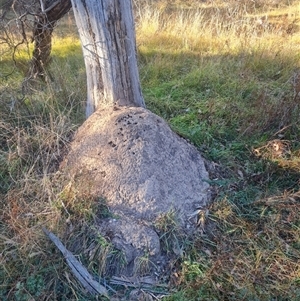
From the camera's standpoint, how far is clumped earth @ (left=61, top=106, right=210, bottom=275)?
253 centimetres

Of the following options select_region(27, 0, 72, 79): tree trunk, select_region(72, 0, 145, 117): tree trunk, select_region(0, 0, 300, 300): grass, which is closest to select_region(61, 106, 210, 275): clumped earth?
select_region(0, 0, 300, 300): grass

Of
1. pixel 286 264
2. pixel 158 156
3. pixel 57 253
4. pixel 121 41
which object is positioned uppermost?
pixel 121 41

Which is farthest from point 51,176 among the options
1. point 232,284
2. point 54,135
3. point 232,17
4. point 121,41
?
point 232,17

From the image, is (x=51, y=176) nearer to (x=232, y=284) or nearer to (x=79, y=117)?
(x=79, y=117)

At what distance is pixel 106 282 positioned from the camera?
2348mm

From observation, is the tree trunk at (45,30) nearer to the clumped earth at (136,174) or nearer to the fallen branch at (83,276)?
the clumped earth at (136,174)

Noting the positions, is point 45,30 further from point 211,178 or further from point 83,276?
point 83,276

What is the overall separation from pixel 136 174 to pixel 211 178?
71cm

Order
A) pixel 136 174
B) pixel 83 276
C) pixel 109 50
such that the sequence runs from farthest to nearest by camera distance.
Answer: pixel 109 50
pixel 136 174
pixel 83 276

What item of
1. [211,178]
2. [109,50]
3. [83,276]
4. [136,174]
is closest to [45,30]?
[109,50]

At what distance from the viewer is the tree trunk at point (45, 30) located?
430cm

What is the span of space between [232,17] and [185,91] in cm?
327

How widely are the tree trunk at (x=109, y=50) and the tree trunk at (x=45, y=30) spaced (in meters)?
1.22

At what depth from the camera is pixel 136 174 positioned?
2783 millimetres
